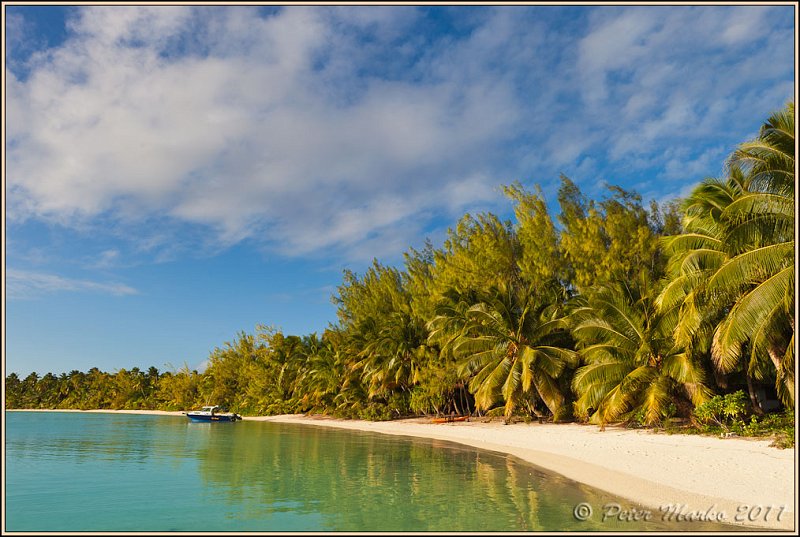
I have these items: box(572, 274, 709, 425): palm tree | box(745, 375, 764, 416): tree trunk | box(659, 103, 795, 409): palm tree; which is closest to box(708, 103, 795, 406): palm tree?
box(659, 103, 795, 409): palm tree

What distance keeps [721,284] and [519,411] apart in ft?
71.1

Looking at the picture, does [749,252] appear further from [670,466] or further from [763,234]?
[670,466]

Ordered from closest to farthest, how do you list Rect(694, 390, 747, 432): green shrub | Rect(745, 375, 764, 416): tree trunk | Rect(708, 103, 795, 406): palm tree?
Rect(708, 103, 795, 406): palm tree, Rect(694, 390, 747, 432): green shrub, Rect(745, 375, 764, 416): tree trunk

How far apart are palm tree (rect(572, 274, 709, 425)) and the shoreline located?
51.4 inches

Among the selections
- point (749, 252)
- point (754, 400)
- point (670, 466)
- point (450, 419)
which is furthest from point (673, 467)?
point (450, 419)

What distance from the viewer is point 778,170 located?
536 inches

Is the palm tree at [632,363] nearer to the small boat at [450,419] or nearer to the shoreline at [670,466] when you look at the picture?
the shoreline at [670,466]

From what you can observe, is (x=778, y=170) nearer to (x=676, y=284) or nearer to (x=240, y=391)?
(x=676, y=284)

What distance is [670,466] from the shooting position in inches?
581

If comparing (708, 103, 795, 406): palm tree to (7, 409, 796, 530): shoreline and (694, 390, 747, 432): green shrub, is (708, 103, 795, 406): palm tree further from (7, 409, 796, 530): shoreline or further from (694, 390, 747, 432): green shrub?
(694, 390, 747, 432): green shrub

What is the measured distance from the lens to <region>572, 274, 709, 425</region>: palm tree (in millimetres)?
21469

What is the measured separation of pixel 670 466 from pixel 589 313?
40.2 ft

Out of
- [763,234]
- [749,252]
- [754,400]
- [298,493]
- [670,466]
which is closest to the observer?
[298,493]

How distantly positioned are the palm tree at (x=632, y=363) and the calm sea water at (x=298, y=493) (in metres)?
6.23
